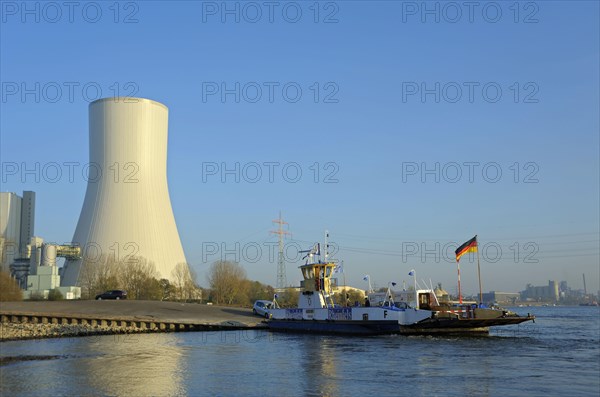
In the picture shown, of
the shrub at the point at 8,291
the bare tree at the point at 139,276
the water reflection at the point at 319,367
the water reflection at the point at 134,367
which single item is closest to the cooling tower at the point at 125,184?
the bare tree at the point at 139,276

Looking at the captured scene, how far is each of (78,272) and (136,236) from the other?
16.2 metres

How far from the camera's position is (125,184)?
59969mm

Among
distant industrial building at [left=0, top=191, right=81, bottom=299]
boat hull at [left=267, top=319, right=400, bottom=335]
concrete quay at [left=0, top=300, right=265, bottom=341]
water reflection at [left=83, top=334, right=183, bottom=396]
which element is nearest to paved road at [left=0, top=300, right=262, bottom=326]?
concrete quay at [left=0, top=300, right=265, bottom=341]

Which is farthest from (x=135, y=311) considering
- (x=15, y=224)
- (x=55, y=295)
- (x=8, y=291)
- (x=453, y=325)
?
(x=15, y=224)

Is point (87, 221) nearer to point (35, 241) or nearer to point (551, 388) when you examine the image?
point (35, 241)

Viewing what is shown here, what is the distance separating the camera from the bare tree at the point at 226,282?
7631 centimetres

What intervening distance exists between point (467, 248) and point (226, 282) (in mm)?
45713

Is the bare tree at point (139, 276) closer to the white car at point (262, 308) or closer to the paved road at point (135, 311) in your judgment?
the paved road at point (135, 311)

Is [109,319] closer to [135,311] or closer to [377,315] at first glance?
[135,311]

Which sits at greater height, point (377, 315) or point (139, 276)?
point (139, 276)

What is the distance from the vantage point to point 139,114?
61688 millimetres

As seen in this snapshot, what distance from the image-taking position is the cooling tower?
60.1m

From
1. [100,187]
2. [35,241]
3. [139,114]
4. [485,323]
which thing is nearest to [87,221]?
[100,187]

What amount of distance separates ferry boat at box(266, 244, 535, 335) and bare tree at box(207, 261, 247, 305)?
30.8 m
